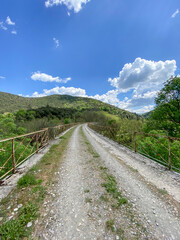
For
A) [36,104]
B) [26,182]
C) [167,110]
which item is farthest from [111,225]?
[36,104]

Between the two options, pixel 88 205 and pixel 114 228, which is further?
pixel 88 205

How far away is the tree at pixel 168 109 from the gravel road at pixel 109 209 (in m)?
7.62

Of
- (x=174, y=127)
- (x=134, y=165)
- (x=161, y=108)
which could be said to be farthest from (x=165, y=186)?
(x=161, y=108)

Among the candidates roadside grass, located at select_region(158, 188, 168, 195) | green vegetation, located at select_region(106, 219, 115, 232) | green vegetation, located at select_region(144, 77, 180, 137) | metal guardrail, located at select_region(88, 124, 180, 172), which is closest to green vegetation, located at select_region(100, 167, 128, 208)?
green vegetation, located at select_region(106, 219, 115, 232)

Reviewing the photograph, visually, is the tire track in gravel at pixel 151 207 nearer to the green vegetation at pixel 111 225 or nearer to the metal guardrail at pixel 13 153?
the green vegetation at pixel 111 225

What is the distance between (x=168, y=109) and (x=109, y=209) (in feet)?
37.5

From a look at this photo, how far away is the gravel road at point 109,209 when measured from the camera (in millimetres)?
1636

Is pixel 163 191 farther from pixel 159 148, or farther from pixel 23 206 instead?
pixel 23 206

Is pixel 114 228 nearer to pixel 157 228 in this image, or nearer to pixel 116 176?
pixel 157 228

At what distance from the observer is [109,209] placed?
2.11 m

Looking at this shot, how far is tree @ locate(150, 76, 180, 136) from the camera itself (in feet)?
32.0

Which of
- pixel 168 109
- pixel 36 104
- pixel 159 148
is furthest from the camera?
pixel 36 104

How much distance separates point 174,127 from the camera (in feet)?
30.2

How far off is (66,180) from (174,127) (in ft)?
34.0
